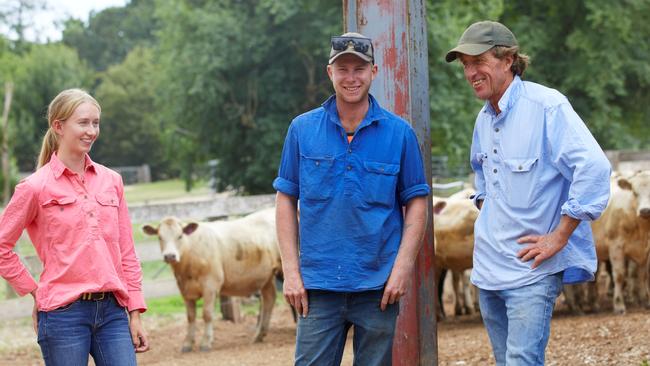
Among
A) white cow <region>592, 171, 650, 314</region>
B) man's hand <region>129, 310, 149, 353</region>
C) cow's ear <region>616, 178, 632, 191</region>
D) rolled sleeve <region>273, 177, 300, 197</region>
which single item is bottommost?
white cow <region>592, 171, 650, 314</region>

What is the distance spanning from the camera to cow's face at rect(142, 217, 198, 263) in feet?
37.2

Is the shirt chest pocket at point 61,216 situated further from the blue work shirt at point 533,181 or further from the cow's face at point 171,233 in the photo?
the cow's face at point 171,233

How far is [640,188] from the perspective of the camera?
1130cm

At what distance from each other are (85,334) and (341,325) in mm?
1140

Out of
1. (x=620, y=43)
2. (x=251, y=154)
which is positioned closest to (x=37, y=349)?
(x=251, y=154)

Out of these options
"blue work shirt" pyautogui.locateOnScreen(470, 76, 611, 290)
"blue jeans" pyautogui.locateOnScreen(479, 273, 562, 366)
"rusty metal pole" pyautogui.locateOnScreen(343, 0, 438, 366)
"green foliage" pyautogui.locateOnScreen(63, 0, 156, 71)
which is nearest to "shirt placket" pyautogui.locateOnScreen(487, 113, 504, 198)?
"blue work shirt" pyautogui.locateOnScreen(470, 76, 611, 290)

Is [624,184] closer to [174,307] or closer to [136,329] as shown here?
[174,307]

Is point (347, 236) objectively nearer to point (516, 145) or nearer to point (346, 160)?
point (346, 160)

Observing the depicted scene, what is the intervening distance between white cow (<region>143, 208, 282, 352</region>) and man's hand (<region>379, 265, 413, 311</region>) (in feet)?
23.3

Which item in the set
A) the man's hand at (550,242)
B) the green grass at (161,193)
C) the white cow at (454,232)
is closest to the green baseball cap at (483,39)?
the man's hand at (550,242)

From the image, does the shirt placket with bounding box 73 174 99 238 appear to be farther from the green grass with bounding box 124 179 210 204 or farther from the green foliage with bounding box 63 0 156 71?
the green foliage with bounding box 63 0 156 71

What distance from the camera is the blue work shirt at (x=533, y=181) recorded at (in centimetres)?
453

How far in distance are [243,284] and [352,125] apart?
809cm

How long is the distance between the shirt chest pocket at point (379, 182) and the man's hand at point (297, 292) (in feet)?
Answer: 1.50
